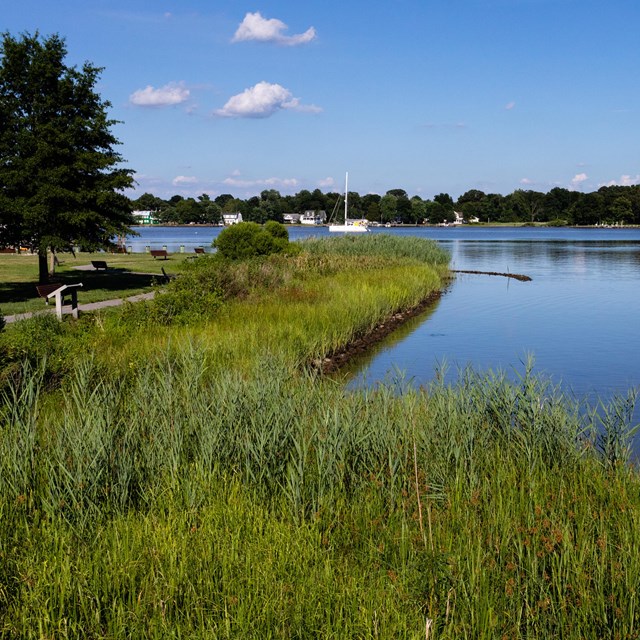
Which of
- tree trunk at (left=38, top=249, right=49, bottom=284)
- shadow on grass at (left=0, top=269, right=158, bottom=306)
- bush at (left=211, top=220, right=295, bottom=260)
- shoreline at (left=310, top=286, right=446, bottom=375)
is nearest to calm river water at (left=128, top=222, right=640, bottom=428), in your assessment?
shoreline at (left=310, top=286, right=446, bottom=375)

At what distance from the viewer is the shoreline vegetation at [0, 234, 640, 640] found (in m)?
4.28

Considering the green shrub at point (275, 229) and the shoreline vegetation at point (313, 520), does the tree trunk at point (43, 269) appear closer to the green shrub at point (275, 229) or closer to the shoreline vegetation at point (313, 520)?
the green shrub at point (275, 229)

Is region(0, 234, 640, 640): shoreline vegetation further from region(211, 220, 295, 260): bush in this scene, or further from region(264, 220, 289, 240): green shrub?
region(264, 220, 289, 240): green shrub

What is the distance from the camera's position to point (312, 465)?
248 inches

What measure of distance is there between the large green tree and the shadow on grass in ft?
3.92

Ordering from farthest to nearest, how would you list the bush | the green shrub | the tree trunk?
the green shrub, the bush, the tree trunk

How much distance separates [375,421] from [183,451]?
1690 millimetres

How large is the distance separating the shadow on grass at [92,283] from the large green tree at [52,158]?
3.92 feet

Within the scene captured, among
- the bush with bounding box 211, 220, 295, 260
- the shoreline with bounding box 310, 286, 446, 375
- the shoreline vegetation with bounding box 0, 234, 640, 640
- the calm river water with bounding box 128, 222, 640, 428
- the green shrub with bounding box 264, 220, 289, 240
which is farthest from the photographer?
the green shrub with bounding box 264, 220, 289, 240

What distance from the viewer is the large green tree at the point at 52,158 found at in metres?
24.0

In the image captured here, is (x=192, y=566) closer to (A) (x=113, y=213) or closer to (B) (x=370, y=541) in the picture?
(B) (x=370, y=541)

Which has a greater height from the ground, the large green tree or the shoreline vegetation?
the large green tree

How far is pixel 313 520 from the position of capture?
17.8ft

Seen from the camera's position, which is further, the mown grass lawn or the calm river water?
the mown grass lawn
